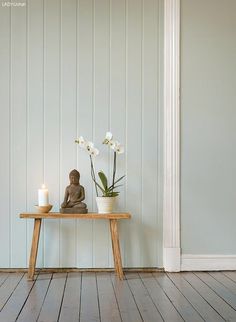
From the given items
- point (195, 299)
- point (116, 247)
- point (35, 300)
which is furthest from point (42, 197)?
point (195, 299)

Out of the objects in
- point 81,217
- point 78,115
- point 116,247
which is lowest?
point 116,247

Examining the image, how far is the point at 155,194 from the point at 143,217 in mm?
186

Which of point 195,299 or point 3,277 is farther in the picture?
point 3,277

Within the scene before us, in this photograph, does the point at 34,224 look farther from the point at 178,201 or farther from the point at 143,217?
the point at 178,201

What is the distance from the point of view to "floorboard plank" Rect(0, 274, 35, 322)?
97.3 inches

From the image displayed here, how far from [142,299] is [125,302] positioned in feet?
0.39

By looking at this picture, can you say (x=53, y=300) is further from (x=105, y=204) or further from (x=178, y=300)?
(x=105, y=204)

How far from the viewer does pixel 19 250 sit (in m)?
3.62

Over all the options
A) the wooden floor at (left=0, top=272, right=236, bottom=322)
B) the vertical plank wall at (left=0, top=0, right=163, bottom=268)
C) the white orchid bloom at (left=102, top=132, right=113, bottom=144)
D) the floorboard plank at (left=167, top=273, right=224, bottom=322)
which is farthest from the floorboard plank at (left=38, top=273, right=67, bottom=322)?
the white orchid bloom at (left=102, top=132, right=113, bottom=144)

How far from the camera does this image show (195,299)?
9.27 feet

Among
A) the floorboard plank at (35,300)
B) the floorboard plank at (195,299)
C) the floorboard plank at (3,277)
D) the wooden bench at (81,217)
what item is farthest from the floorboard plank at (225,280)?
the floorboard plank at (3,277)

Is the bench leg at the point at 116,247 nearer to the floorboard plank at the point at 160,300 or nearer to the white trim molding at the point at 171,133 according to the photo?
the floorboard plank at the point at 160,300

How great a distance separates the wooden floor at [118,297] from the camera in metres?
2.49

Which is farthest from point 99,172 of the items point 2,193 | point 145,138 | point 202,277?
point 202,277
